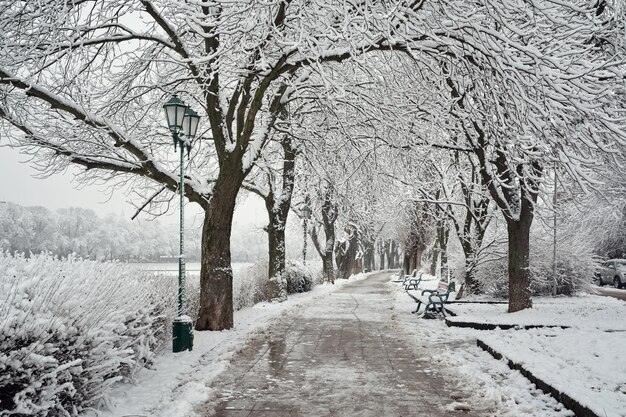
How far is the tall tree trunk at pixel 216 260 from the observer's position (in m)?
11.4

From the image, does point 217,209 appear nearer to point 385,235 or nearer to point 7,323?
point 7,323

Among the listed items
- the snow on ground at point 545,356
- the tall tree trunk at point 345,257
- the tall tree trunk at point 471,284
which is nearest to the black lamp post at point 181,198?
the snow on ground at point 545,356

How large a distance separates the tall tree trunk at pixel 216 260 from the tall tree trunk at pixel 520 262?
7.39 m

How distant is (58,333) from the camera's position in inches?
186

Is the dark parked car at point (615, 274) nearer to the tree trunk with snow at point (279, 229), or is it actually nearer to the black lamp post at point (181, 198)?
the tree trunk with snow at point (279, 229)

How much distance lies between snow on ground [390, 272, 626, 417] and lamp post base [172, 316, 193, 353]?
475cm

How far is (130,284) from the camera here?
7.16 m

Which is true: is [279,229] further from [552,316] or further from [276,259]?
[552,316]

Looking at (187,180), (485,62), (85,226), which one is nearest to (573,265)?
(485,62)

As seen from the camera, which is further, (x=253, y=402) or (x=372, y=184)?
(x=372, y=184)

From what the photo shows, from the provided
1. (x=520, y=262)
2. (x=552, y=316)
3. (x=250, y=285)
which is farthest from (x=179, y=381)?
(x=250, y=285)

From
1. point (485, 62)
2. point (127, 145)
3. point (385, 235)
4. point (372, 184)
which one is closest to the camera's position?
point (485, 62)

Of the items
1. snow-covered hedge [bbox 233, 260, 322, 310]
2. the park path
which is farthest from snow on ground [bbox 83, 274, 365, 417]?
snow-covered hedge [bbox 233, 260, 322, 310]

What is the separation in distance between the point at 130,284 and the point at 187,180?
5128 millimetres
